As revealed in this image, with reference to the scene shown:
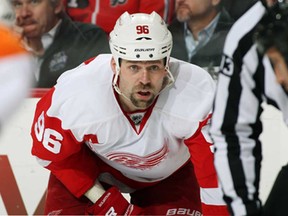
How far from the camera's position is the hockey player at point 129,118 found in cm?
189

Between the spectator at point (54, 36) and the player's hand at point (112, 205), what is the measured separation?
0.78 m

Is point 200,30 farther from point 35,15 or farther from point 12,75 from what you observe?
point 12,75

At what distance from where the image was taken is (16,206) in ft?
8.06

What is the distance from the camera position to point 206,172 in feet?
6.18

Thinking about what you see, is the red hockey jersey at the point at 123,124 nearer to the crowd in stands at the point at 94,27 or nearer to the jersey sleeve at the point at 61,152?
the jersey sleeve at the point at 61,152

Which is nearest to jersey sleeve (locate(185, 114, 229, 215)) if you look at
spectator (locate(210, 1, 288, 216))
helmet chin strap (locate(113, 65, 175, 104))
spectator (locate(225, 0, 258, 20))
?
helmet chin strap (locate(113, 65, 175, 104))

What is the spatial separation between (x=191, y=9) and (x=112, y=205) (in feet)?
3.20

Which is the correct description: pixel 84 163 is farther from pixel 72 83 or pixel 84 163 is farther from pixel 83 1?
pixel 83 1

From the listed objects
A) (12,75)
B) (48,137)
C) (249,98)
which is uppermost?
(12,75)

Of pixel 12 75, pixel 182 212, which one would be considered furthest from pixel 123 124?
pixel 12 75

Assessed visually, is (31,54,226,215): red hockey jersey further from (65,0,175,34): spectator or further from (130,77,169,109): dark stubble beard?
(65,0,175,34): spectator

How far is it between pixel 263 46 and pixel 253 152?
0.66 ft

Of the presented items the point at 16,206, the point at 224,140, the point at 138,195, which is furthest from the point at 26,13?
the point at 224,140

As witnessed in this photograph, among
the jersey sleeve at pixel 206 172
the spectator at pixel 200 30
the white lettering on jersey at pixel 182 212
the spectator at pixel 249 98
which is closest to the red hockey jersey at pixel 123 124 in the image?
the jersey sleeve at pixel 206 172
